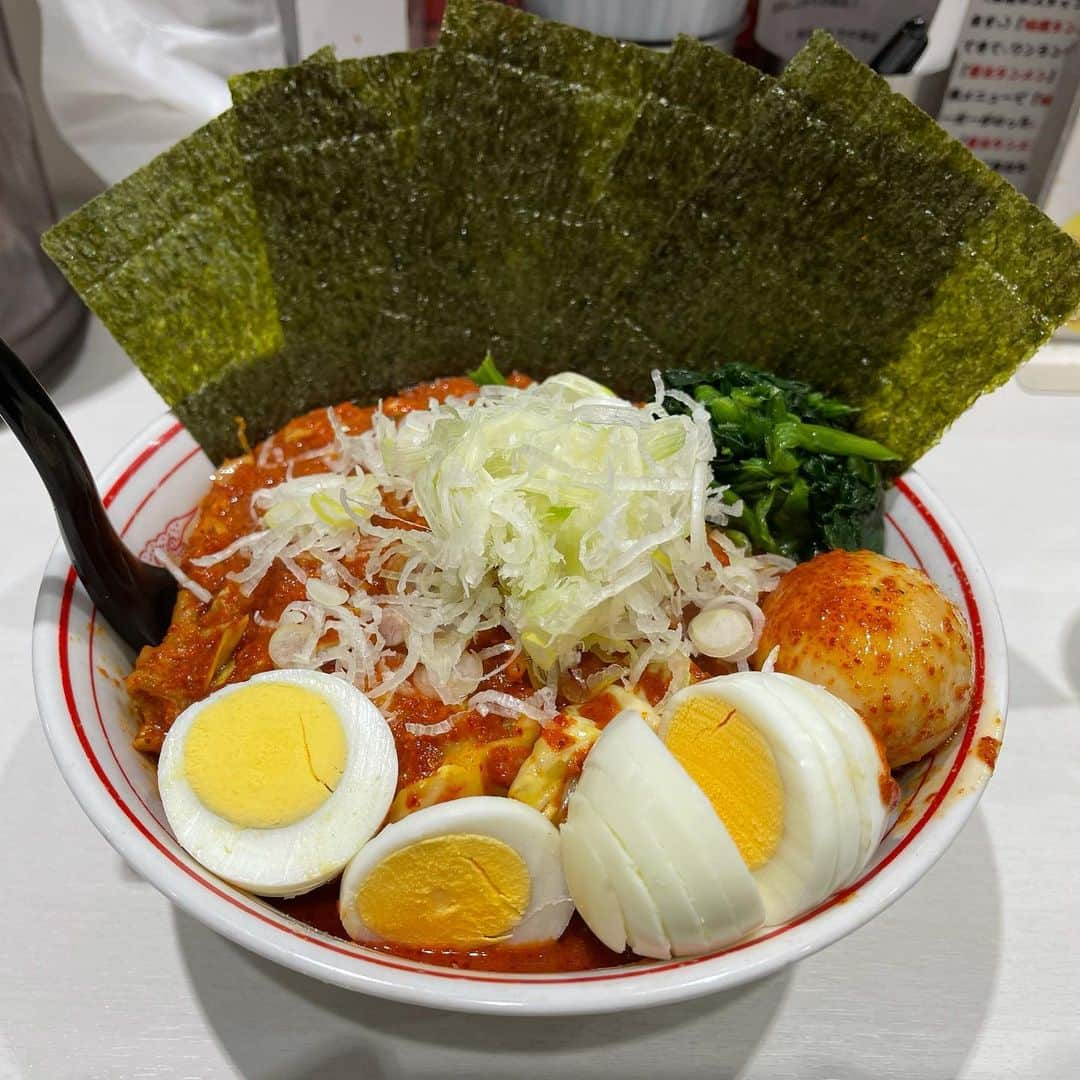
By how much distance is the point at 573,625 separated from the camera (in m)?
1.25

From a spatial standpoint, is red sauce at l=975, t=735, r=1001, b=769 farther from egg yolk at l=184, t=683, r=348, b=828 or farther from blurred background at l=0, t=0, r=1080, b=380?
blurred background at l=0, t=0, r=1080, b=380

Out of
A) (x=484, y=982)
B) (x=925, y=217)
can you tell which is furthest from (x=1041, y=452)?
(x=484, y=982)

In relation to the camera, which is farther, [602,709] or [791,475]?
[791,475]

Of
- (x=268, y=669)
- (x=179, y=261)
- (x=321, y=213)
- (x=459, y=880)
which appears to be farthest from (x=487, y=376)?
(x=459, y=880)

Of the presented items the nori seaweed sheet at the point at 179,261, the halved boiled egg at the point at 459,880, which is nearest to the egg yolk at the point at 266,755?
the halved boiled egg at the point at 459,880

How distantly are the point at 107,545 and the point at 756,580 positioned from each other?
3.11 feet

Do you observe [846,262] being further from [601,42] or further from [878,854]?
[878,854]

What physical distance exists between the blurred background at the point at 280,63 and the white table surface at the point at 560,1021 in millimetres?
1163

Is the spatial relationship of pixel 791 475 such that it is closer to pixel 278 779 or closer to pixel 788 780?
pixel 788 780

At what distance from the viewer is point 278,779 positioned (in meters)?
1.11

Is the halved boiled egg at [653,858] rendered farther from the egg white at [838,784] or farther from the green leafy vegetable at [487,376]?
the green leafy vegetable at [487,376]

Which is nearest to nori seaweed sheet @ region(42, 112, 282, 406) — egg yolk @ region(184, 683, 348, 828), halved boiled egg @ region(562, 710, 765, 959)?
egg yolk @ region(184, 683, 348, 828)

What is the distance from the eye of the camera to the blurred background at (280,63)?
2.11m

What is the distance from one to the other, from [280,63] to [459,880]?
2.25 m
